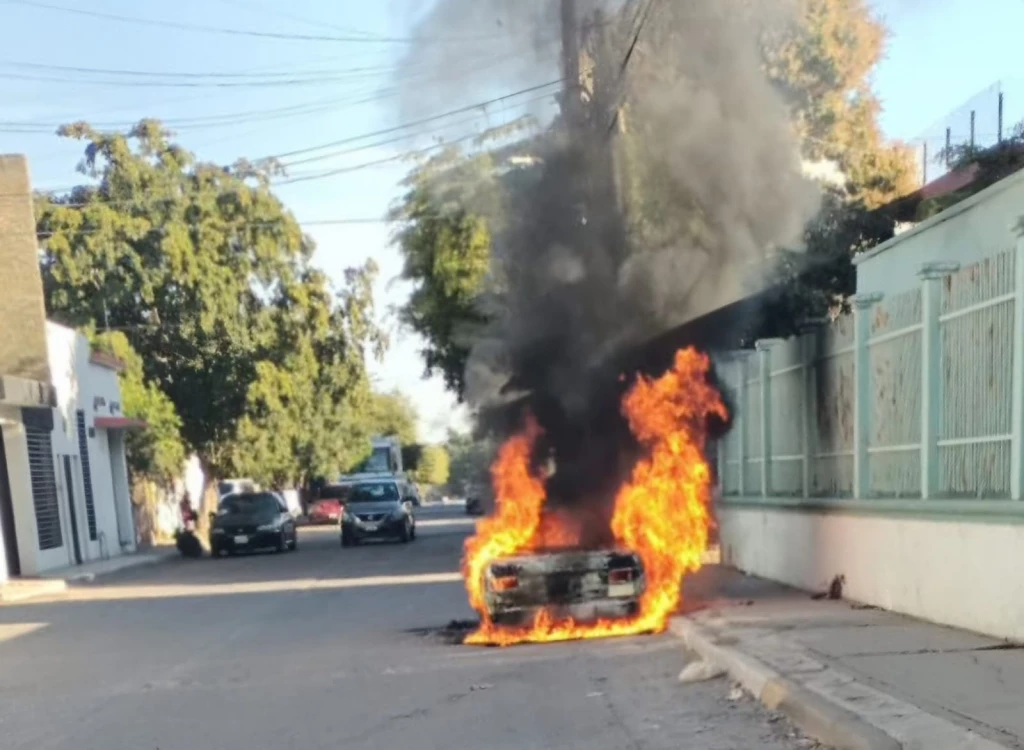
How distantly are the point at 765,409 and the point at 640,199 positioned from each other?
3257mm

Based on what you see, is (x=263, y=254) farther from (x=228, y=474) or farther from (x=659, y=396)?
(x=659, y=396)

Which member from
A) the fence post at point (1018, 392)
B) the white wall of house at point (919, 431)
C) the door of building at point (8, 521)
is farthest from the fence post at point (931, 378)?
the door of building at point (8, 521)

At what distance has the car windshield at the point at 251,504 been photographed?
25.9m

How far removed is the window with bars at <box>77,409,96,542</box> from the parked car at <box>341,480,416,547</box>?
604cm

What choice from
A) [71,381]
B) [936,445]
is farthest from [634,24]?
[71,381]

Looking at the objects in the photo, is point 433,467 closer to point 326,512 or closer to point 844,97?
point 326,512

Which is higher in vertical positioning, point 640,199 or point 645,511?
point 640,199

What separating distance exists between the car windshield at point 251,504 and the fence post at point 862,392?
60.4ft

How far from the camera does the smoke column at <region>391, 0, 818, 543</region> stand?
43.0ft

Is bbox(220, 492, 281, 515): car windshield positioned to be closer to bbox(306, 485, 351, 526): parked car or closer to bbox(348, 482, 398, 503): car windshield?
bbox(348, 482, 398, 503): car windshield

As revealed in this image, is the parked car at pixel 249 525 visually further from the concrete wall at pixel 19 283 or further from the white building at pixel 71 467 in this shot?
the concrete wall at pixel 19 283

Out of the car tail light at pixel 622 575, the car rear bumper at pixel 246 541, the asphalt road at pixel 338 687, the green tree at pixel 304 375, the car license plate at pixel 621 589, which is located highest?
the green tree at pixel 304 375

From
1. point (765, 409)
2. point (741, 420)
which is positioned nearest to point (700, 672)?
point (765, 409)

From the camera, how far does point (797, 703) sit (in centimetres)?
609
